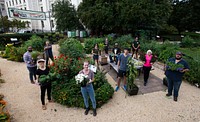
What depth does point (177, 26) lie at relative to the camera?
23.8m

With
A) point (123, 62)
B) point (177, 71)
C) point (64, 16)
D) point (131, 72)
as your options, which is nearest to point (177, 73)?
point (177, 71)

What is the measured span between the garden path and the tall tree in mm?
16462

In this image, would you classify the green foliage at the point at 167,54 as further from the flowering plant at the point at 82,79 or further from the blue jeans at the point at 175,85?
the flowering plant at the point at 82,79

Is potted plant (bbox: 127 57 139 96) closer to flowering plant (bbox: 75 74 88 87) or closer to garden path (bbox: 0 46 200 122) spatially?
garden path (bbox: 0 46 200 122)

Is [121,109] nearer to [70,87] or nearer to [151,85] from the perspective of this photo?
[70,87]

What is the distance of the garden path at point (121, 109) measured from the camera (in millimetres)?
3932

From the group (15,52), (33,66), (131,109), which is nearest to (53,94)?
(33,66)

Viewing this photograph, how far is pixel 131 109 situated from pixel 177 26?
24716mm

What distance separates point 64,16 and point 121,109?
18.9 meters

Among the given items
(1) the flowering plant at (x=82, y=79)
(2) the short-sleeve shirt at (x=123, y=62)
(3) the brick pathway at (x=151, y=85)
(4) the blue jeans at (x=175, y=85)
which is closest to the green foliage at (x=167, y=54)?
(3) the brick pathway at (x=151, y=85)

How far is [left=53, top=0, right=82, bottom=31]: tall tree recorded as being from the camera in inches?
787

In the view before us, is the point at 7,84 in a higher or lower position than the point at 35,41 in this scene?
lower

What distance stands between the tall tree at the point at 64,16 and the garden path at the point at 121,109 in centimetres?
1646

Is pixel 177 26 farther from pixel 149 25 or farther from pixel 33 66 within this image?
pixel 33 66
